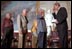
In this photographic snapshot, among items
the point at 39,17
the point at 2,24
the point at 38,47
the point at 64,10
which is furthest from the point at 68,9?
the point at 2,24

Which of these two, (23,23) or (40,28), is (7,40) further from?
(40,28)

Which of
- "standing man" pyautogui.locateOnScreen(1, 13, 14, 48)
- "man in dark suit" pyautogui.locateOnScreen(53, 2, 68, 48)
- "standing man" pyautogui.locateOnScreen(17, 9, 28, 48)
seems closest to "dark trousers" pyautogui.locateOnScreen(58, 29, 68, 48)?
"man in dark suit" pyautogui.locateOnScreen(53, 2, 68, 48)

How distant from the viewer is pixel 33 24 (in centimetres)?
517

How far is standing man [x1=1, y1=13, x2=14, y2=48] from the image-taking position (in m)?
5.14

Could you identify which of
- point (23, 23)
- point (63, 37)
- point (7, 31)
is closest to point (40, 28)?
point (23, 23)

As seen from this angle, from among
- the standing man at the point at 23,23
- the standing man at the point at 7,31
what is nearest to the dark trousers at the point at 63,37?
the standing man at the point at 23,23

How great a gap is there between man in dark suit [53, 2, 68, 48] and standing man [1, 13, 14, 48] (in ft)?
3.30

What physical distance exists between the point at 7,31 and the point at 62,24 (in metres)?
1.22

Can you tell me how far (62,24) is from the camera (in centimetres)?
515

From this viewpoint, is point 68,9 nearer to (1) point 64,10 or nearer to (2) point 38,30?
(1) point 64,10

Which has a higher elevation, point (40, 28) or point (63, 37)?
point (40, 28)

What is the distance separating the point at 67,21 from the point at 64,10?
Result: 0.82 feet

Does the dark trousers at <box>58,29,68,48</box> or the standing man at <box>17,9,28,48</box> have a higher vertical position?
the standing man at <box>17,9,28,48</box>

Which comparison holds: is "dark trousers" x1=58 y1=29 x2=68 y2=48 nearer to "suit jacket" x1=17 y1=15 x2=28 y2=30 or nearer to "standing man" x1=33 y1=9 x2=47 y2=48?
"standing man" x1=33 y1=9 x2=47 y2=48
